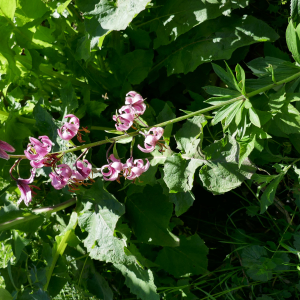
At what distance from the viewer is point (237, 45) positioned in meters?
1.26

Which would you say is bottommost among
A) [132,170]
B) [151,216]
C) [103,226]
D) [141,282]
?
[141,282]

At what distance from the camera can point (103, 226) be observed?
125 cm

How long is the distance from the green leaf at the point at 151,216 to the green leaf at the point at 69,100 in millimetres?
446

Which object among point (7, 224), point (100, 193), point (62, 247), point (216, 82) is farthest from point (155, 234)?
point (216, 82)

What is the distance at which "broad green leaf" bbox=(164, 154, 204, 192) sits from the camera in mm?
1056

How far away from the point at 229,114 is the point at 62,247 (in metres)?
0.96

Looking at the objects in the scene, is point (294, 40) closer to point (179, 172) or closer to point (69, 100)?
point (179, 172)

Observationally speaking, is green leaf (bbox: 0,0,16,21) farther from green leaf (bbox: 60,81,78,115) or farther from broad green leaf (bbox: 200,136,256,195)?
broad green leaf (bbox: 200,136,256,195)

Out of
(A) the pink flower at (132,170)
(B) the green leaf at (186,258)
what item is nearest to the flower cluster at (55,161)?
(A) the pink flower at (132,170)

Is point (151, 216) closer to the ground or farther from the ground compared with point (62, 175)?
closer to the ground

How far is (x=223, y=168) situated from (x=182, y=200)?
18 centimetres

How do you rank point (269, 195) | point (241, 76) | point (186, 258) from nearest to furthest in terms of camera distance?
point (241, 76)
point (269, 195)
point (186, 258)

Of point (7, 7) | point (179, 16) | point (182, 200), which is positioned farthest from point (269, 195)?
point (7, 7)

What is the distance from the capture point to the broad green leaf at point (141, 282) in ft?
4.31
